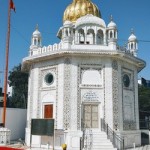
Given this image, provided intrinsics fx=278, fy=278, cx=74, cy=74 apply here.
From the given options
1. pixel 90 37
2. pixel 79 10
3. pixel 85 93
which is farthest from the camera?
pixel 79 10

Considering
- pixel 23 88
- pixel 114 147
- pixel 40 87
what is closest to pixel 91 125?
pixel 114 147

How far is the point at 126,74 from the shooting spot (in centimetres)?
2017

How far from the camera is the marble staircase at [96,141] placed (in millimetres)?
16766

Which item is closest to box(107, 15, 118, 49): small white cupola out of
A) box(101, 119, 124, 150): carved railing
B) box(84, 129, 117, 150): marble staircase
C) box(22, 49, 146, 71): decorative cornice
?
box(22, 49, 146, 71): decorative cornice

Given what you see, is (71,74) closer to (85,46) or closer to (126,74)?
(85,46)

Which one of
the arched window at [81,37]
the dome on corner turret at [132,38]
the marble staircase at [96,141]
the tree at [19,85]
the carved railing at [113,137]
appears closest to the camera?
the marble staircase at [96,141]

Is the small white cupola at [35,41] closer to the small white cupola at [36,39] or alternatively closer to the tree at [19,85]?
the small white cupola at [36,39]

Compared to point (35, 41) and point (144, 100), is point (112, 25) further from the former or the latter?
point (144, 100)

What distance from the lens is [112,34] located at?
19.4 metres

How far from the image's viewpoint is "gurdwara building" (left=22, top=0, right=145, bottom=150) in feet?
58.4

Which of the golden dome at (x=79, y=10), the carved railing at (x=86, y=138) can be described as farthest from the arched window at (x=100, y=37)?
the carved railing at (x=86, y=138)

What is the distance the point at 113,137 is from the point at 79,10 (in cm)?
1133

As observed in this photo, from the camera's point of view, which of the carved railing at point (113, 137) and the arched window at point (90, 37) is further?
the arched window at point (90, 37)

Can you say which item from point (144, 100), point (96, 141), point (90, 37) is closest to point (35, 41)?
point (90, 37)
